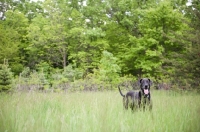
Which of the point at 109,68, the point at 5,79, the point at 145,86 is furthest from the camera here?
the point at 109,68

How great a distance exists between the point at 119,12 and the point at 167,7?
5964 mm

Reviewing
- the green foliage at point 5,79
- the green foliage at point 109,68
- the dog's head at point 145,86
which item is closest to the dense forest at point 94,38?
the green foliage at point 109,68

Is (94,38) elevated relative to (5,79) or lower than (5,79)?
elevated

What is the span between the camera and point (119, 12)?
23.0 metres

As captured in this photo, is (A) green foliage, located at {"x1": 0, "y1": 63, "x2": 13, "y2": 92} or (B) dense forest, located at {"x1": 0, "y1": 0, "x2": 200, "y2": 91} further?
(B) dense forest, located at {"x1": 0, "y1": 0, "x2": 200, "y2": 91}

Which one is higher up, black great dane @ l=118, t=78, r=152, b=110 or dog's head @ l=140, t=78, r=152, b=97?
dog's head @ l=140, t=78, r=152, b=97

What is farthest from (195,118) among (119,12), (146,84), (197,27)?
(119,12)

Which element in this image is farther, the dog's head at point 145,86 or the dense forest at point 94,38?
the dense forest at point 94,38

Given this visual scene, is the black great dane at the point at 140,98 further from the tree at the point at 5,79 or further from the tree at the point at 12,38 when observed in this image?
the tree at the point at 12,38

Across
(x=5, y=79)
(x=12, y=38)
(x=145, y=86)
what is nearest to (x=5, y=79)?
(x=5, y=79)

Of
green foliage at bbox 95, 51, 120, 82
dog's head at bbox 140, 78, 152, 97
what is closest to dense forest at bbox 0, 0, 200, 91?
green foliage at bbox 95, 51, 120, 82

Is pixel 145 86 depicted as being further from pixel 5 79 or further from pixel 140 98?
pixel 5 79

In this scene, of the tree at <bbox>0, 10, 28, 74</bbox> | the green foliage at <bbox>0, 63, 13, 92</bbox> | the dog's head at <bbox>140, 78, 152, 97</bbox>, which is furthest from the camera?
the tree at <bbox>0, 10, 28, 74</bbox>

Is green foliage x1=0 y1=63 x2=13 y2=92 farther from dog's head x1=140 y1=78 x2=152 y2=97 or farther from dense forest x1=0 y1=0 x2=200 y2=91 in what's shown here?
dog's head x1=140 y1=78 x2=152 y2=97
